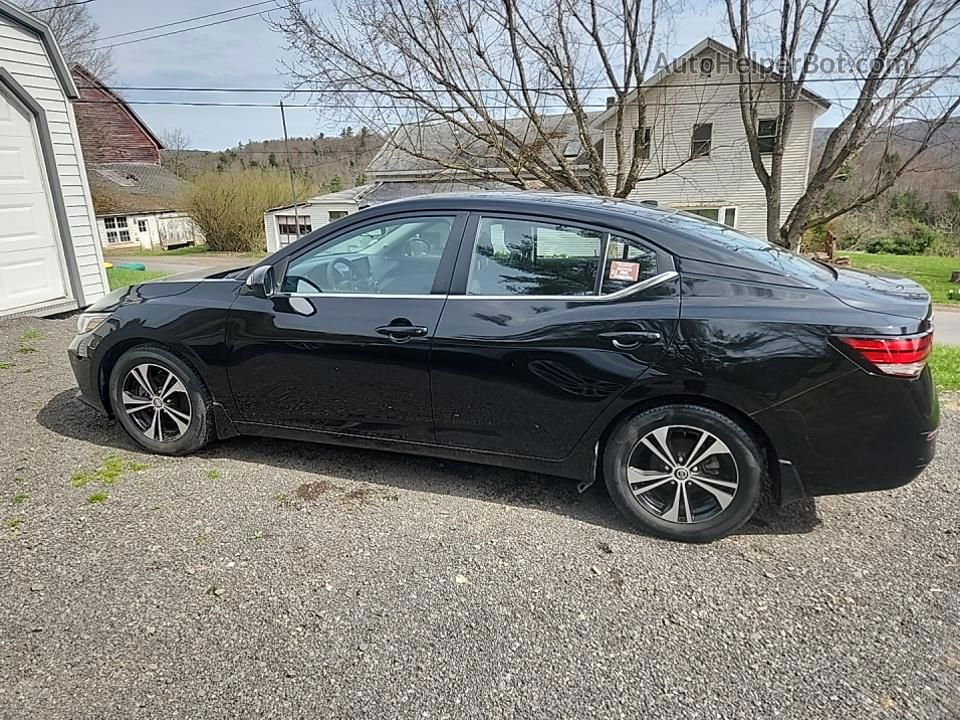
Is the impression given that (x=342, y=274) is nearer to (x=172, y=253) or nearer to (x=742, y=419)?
(x=742, y=419)

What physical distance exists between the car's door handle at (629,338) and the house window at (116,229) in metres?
38.0

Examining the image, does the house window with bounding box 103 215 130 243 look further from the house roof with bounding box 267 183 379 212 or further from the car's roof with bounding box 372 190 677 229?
the car's roof with bounding box 372 190 677 229

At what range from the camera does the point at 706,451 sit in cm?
279

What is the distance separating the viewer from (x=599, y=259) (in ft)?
9.60

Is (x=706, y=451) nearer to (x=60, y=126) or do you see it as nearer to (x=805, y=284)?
(x=805, y=284)

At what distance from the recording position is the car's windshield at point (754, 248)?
9.36 ft

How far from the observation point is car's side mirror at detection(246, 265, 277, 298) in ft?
11.0

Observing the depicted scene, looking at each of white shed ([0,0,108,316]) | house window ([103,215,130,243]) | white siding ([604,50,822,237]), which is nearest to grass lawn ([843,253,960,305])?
white siding ([604,50,822,237])

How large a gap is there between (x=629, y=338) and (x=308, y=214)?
28900 mm

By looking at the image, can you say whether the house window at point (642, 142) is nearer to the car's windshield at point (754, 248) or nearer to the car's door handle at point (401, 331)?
the car's windshield at point (754, 248)

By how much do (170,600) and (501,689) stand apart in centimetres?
136

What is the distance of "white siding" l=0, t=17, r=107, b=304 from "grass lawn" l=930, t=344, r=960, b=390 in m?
9.77

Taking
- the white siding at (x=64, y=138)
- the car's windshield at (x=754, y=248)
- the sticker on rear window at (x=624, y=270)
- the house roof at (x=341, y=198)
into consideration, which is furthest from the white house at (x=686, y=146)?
the sticker on rear window at (x=624, y=270)

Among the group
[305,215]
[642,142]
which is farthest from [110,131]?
[642,142]
